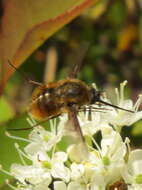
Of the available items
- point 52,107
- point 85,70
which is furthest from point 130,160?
point 85,70

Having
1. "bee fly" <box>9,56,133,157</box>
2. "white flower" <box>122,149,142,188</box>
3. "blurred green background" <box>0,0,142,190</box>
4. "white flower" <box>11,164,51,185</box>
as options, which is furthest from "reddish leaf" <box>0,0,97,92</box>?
"blurred green background" <box>0,0,142,190</box>

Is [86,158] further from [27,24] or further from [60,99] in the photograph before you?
[27,24]

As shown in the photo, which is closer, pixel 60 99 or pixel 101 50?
pixel 60 99

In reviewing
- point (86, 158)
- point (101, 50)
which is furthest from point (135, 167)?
point (101, 50)

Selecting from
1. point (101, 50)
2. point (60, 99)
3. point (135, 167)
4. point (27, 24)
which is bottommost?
point (135, 167)

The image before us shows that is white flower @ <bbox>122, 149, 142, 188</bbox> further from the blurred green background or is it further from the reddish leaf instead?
the blurred green background

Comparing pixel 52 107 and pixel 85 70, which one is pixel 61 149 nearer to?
pixel 52 107
